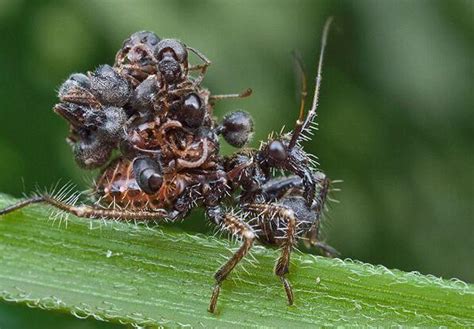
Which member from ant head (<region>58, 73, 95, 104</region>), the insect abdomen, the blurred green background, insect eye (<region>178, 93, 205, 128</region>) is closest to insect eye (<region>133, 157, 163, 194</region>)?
the insect abdomen

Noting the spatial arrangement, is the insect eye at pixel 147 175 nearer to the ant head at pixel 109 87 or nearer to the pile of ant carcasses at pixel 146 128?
the pile of ant carcasses at pixel 146 128

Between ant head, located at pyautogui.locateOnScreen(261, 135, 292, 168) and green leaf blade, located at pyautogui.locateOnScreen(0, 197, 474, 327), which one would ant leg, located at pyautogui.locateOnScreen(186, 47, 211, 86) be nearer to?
ant head, located at pyautogui.locateOnScreen(261, 135, 292, 168)

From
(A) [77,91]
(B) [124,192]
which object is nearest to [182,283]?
(B) [124,192]

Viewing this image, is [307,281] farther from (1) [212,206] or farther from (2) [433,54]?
(2) [433,54]

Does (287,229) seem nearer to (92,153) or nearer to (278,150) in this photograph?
(278,150)

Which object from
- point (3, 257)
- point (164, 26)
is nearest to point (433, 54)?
point (164, 26)
